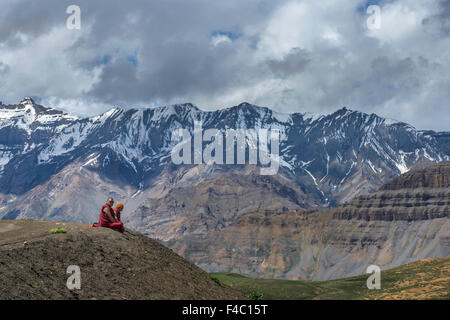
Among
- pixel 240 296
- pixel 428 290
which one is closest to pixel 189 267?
pixel 240 296

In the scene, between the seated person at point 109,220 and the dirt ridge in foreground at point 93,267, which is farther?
the seated person at point 109,220

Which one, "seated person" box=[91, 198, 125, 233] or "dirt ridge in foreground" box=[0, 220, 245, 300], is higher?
"seated person" box=[91, 198, 125, 233]

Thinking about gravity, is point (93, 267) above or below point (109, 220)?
below

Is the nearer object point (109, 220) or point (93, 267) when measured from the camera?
point (93, 267)

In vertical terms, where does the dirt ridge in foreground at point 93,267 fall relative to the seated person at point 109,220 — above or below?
below

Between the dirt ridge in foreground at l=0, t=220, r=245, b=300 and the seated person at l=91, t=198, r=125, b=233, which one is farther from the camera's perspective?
the seated person at l=91, t=198, r=125, b=233
